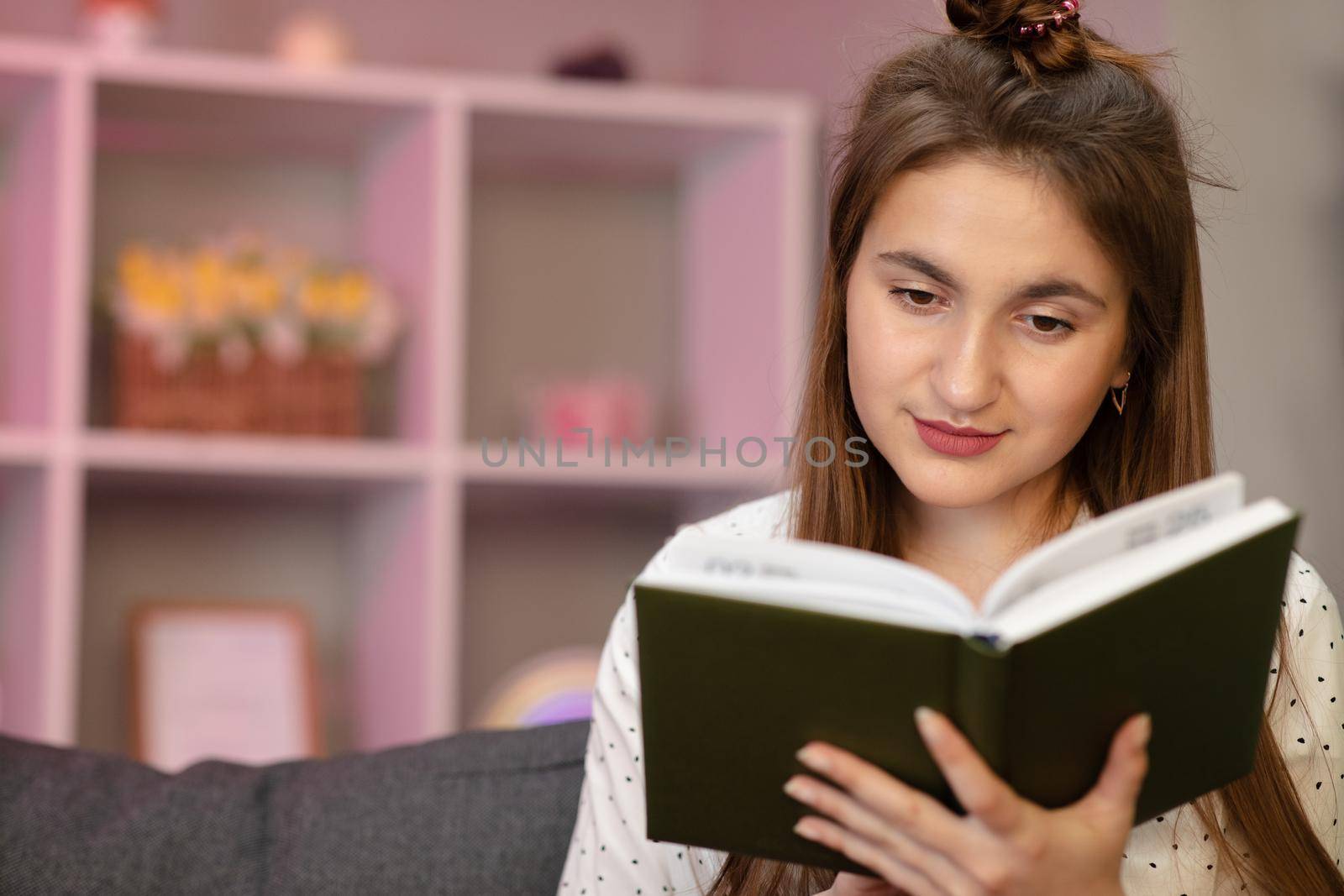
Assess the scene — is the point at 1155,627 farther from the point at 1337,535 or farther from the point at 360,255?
the point at 360,255

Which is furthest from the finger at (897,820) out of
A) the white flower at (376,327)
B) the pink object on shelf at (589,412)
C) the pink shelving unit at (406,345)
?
the pink object on shelf at (589,412)

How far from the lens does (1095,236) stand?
1.17 metres

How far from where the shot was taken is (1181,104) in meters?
1.54

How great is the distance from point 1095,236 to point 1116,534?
1.20 ft

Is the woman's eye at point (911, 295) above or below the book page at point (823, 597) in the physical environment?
above

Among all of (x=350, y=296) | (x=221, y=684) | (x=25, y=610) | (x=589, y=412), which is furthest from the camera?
(x=589, y=412)

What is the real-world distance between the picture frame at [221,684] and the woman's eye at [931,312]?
64.5 inches

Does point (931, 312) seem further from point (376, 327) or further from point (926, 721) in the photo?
point (376, 327)

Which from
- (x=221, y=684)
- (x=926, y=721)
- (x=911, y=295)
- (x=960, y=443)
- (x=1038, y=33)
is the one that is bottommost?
(x=221, y=684)

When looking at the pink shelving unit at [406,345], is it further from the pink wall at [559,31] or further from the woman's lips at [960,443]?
the woman's lips at [960,443]

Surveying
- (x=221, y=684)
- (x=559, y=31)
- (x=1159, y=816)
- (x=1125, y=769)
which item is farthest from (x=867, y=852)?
(x=559, y=31)

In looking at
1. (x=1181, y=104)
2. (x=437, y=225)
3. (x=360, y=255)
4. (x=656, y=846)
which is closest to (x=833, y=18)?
(x=437, y=225)

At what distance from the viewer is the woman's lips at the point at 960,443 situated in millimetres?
1188

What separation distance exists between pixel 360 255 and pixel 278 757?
0.90 meters
